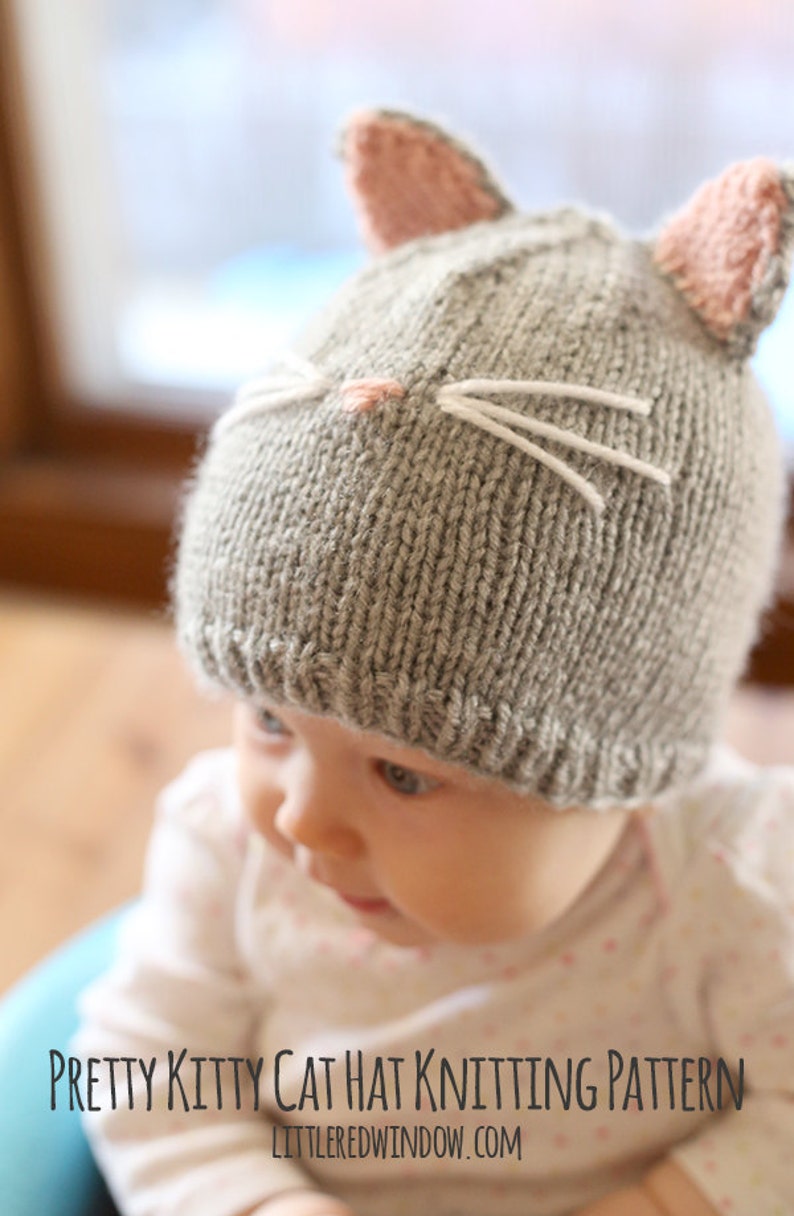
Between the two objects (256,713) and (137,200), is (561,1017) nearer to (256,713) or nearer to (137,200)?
(256,713)

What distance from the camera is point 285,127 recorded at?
1433 mm

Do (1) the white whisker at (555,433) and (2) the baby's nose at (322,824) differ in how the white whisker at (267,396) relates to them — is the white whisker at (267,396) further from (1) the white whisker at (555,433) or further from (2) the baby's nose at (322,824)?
(2) the baby's nose at (322,824)

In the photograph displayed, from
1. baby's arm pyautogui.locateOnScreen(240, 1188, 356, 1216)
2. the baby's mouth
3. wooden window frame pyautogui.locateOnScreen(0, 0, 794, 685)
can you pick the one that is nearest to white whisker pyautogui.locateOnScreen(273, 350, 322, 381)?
the baby's mouth

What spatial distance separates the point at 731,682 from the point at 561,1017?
234mm

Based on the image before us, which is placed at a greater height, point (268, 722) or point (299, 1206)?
point (268, 722)

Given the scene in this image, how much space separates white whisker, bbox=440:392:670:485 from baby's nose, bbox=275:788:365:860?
212 mm

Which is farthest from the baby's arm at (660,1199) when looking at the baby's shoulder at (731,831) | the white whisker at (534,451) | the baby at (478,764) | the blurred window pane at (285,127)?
the blurred window pane at (285,127)

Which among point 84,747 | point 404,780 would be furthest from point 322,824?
point 84,747

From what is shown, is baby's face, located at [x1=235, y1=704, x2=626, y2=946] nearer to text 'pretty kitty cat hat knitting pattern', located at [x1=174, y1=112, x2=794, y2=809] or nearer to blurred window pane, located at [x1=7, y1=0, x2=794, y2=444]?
text 'pretty kitty cat hat knitting pattern', located at [x1=174, y1=112, x2=794, y2=809]

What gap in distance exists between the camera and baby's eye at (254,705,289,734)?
688 millimetres

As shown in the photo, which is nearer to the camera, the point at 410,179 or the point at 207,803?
the point at 410,179

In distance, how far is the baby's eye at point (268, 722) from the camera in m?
0.69

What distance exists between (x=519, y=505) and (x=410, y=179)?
25 cm

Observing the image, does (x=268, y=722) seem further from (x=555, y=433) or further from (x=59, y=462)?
(x=59, y=462)
